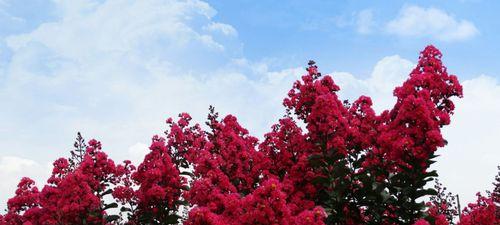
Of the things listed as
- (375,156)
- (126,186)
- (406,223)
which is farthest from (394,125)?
(126,186)

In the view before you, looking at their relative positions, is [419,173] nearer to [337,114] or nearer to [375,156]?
[375,156]

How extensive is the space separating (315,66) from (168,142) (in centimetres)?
561

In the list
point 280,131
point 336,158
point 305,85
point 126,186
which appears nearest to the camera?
point 336,158

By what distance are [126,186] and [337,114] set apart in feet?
24.9

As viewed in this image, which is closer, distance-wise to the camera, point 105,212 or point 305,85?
point 305,85

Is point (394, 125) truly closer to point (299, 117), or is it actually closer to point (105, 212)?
point (299, 117)

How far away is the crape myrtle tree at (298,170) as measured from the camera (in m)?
12.0

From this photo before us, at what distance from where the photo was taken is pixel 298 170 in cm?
1443

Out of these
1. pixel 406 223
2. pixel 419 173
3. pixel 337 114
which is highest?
pixel 337 114

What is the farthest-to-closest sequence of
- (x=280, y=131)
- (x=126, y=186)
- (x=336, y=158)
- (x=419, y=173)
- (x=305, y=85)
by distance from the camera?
(x=126, y=186) → (x=280, y=131) → (x=305, y=85) → (x=336, y=158) → (x=419, y=173)

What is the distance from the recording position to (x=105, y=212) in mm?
17234

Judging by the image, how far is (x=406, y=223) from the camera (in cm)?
1255

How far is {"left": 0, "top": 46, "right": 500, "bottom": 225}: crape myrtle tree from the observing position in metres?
12.0

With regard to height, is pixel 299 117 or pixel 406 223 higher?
pixel 299 117
